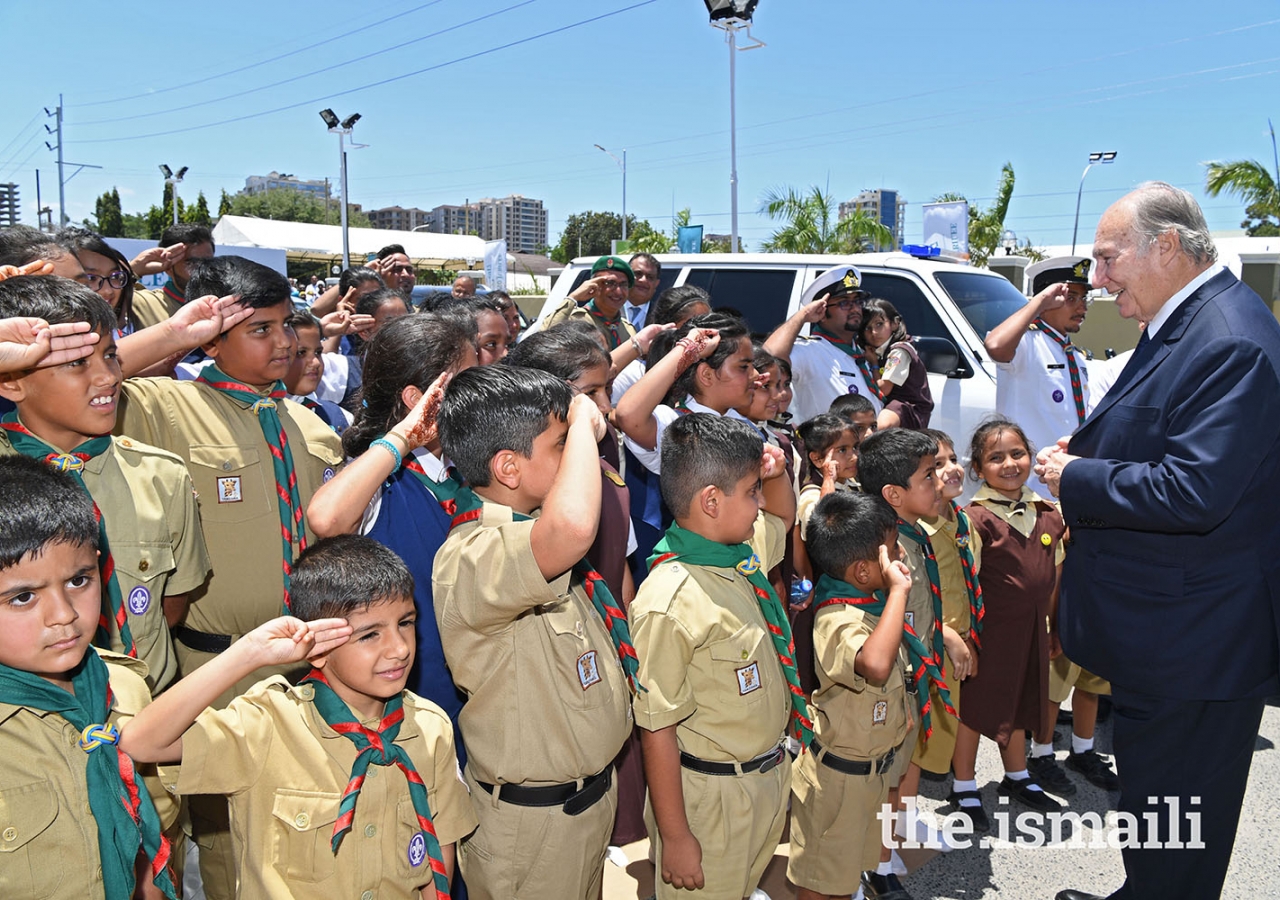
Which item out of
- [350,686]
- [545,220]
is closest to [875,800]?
[350,686]

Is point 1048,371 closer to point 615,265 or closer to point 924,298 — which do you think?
point 924,298

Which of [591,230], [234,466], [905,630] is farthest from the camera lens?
[591,230]

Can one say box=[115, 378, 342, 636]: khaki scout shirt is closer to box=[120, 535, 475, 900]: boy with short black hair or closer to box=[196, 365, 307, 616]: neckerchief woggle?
box=[196, 365, 307, 616]: neckerchief woggle

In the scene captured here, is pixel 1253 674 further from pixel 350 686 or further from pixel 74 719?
pixel 74 719

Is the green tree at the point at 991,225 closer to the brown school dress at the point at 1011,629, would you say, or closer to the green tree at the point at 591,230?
the brown school dress at the point at 1011,629

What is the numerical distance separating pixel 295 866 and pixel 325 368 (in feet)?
10.6

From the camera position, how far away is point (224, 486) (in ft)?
9.23

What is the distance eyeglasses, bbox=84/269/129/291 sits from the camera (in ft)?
12.0

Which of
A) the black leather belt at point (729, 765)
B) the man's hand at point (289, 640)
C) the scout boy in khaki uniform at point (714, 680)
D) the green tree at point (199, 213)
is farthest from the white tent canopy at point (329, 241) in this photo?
the man's hand at point (289, 640)

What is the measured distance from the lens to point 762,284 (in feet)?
24.0

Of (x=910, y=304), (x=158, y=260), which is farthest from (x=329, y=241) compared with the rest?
(x=910, y=304)

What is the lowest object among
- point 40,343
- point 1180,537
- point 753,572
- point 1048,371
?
point 753,572

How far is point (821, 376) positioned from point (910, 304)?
1555mm

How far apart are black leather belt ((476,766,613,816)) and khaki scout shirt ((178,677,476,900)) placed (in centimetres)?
23
